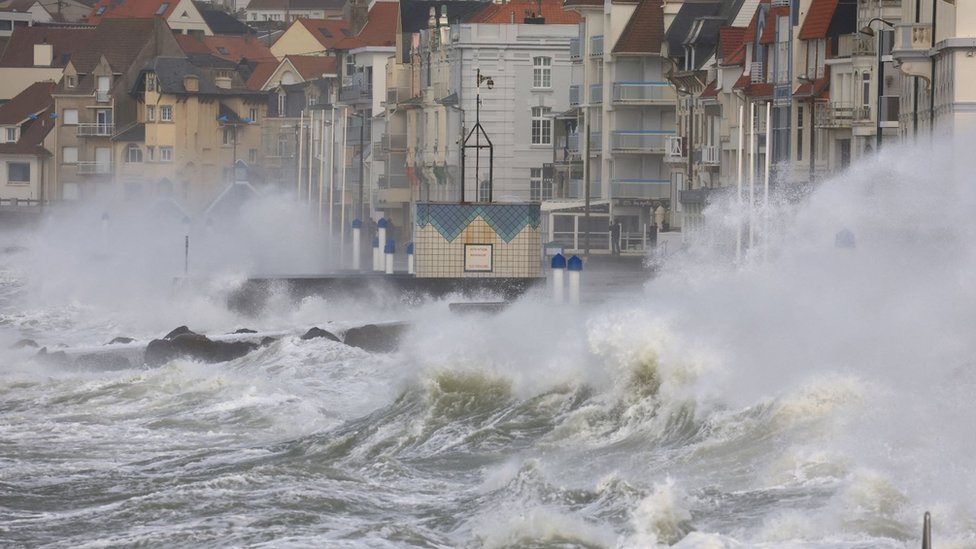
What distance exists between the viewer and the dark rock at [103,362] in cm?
3675

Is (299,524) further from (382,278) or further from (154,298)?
(154,298)

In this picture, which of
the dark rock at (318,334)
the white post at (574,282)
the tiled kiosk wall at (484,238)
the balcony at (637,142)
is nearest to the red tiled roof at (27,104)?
the balcony at (637,142)

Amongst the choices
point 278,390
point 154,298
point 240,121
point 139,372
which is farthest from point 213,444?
point 240,121

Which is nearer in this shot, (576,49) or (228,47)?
(576,49)

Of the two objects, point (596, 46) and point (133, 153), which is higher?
point (596, 46)

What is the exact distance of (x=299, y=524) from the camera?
18.8 m

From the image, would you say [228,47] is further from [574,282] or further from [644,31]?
[574,282]

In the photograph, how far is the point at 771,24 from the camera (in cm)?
5819

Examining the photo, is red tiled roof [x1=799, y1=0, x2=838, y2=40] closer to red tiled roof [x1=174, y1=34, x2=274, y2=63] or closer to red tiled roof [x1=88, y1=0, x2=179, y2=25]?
red tiled roof [x1=174, y1=34, x2=274, y2=63]

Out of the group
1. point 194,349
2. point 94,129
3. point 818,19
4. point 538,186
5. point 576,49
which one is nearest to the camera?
point 194,349

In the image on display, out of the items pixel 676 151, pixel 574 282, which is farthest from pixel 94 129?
pixel 574 282

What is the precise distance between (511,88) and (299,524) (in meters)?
65.5

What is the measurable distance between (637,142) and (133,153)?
5351cm

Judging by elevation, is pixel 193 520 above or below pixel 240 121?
below
